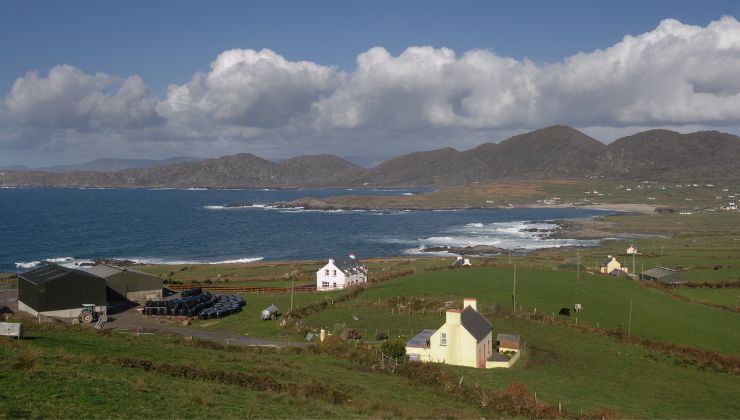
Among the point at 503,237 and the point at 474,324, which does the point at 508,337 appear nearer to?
the point at 474,324

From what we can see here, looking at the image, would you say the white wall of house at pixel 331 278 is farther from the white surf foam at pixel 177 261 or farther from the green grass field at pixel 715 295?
the white surf foam at pixel 177 261

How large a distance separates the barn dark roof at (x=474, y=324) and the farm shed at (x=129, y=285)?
2946 centimetres

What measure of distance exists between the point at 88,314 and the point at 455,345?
26439mm

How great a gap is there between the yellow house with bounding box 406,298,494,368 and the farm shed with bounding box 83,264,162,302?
28.3 m

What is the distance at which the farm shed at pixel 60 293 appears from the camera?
1754 inches

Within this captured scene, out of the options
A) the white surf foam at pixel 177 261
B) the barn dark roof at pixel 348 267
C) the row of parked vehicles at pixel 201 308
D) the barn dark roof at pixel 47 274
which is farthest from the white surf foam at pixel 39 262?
the row of parked vehicles at pixel 201 308

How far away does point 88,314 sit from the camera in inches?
1716

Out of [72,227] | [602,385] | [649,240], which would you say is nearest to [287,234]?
[72,227]

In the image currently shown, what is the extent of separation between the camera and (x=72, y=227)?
150500mm

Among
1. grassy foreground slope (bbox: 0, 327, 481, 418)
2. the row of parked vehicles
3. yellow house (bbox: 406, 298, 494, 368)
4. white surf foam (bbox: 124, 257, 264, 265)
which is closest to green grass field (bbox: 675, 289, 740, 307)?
yellow house (bbox: 406, 298, 494, 368)

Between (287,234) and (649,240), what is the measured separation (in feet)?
243

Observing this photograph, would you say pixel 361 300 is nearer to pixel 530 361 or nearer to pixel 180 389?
pixel 530 361

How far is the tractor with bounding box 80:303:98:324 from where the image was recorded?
4328cm

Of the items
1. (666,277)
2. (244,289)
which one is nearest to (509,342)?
(244,289)
